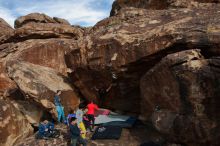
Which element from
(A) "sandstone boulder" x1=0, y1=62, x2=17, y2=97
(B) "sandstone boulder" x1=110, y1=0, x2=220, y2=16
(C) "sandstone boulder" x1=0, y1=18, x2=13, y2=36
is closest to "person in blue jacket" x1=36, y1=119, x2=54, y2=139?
(A) "sandstone boulder" x1=0, y1=62, x2=17, y2=97

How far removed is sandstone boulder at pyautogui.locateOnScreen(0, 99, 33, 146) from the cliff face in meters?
0.15

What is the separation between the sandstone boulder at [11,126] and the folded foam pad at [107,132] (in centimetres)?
417

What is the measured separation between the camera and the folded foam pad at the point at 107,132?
606 inches

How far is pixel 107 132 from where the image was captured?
15.7 meters

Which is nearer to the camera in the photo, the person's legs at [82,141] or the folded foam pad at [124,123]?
the person's legs at [82,141]

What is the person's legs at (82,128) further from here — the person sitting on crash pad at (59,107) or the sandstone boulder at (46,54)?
the sandstone boulder at (46,54)

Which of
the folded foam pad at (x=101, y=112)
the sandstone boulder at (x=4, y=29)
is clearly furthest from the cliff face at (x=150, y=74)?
the sandstone boulder at (x=4, y=29)

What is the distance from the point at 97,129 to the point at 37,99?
3866mm

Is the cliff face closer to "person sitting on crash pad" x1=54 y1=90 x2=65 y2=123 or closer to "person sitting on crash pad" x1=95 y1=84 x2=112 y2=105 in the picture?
"person sitting on crash pad" x1=95 y1=84 x2=112 y2=105

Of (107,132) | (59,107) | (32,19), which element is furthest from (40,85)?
(32,19)

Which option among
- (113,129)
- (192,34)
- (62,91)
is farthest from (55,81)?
(192,34)

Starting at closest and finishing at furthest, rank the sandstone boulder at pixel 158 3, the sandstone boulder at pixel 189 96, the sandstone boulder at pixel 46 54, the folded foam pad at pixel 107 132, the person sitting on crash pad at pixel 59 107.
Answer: the sandstone boulder at pixel 189 96 < the folded foam pad at pixel 107 132 < the person sitting on crash pad at pixel 59 107 < the sandstone boulder at pixel 158 3 < the sandstone boulder at pixel 46 54

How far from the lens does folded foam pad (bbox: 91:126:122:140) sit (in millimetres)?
15391

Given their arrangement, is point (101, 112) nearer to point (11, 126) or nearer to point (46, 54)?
point (11, 126)
